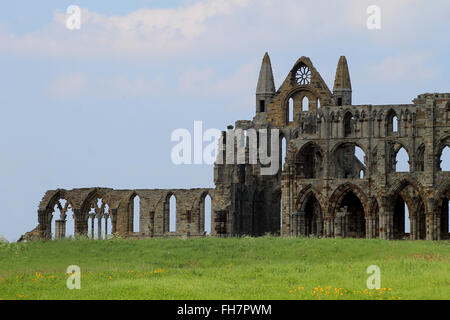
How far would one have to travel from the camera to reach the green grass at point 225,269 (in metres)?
37.2

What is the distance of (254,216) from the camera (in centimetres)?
8256

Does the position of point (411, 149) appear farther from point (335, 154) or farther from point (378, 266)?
point (378, 266)

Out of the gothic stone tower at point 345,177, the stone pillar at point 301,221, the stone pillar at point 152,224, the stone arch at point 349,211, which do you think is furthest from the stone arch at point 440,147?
the stone pillar at point 152,224

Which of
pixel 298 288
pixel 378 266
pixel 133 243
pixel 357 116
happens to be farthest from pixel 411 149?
pixel 298 288

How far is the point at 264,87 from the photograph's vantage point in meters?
88.3

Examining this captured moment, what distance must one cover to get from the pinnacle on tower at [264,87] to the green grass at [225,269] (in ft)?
87.6

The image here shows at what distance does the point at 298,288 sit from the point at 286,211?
1585 inches

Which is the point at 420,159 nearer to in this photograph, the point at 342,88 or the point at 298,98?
the point at 342,88

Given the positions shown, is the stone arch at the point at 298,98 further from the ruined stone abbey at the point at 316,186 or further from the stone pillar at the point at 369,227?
the stone pillar at the point at 369,227

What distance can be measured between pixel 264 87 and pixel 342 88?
21.8ft

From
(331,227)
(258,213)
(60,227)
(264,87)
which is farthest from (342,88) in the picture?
(60,227)

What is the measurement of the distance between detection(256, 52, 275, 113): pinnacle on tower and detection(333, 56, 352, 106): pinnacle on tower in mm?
5502
